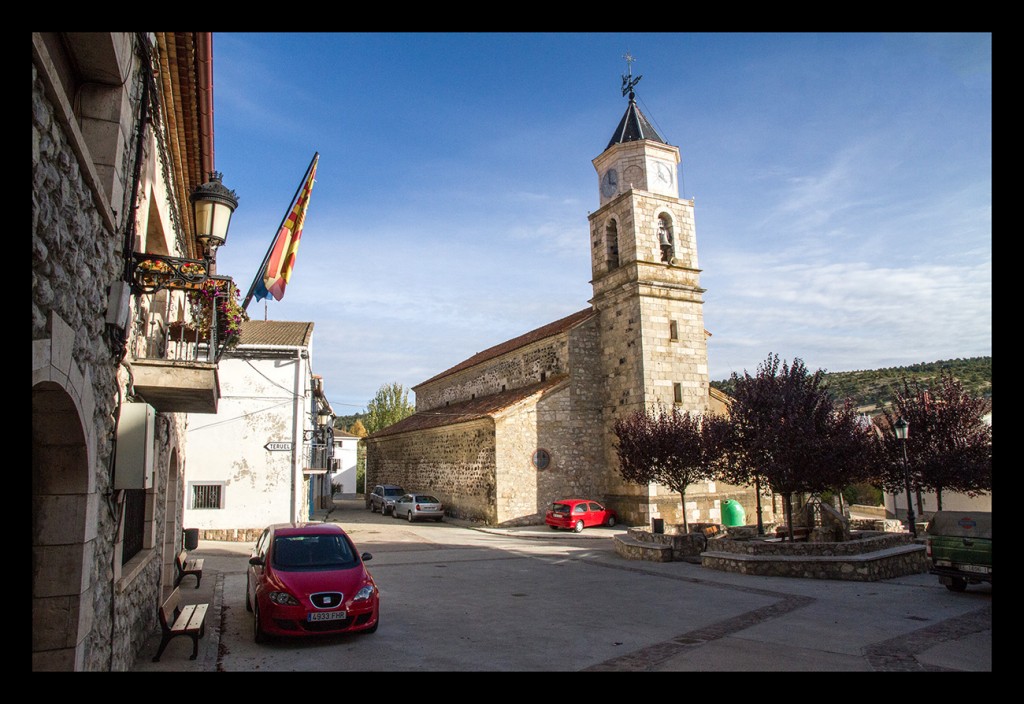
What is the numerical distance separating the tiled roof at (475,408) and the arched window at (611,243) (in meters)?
5.20

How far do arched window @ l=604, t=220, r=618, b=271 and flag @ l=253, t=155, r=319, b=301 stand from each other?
1800 centimetres

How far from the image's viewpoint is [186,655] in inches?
284

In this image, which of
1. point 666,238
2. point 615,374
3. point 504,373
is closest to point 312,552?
point 615,374

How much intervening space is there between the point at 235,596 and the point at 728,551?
10.2 m

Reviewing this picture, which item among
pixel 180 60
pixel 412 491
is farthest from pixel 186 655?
pixel 412 491

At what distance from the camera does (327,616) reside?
Result: 7.73 m

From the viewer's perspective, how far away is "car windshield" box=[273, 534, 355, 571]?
27.9 ft

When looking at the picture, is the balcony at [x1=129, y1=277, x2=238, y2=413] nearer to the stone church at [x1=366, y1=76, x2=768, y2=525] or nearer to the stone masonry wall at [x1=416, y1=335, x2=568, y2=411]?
the stone church at [x1=366, y1=76, x2=768, y2=525]

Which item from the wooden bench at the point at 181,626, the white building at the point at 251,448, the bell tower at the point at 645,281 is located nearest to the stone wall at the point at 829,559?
the bell tower at the point at 645,281

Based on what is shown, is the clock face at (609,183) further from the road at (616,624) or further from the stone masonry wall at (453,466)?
the road at (616,624)

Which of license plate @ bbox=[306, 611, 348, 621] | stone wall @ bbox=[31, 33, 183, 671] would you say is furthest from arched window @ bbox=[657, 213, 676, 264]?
stone wall @ bbox=[31, 33, 183, 671]

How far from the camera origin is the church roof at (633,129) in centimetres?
2552

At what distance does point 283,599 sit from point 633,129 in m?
23.1

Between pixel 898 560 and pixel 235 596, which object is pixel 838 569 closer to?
pixel 898 560
